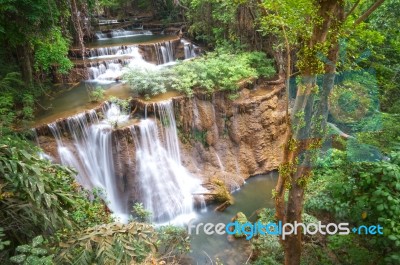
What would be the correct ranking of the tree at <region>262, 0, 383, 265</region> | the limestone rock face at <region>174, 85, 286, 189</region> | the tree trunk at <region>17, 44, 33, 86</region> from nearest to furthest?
the tree at <region>262, 0, 383, 265</region> < the tree trunk at <region>17, 44, 33, 86</region> < the limestone rock face at <region>174, 85, 286, 189</region>

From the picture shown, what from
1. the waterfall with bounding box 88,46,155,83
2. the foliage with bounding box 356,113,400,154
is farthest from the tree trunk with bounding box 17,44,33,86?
Answer: the foliage with bounding box 356,113,400,154

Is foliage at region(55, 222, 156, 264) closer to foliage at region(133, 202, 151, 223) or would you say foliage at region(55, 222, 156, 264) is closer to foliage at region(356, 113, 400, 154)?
foliage at region(356, 113, 400, 154)

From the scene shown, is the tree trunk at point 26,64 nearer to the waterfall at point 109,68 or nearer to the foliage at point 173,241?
the waterfall at point 109,68

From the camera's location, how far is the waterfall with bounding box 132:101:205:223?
25.2 feet

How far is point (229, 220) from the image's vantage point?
7.38m

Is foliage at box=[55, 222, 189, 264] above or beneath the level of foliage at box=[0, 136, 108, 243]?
beneath

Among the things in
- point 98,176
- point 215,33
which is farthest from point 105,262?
point 215,33

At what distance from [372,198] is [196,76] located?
6655 mm

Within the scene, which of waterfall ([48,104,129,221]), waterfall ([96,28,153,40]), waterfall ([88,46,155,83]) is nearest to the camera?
waterfall ([48,104,129,221])

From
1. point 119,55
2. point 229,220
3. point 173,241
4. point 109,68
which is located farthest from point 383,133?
point 119,55

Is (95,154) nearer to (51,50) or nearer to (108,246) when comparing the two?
(51,50)

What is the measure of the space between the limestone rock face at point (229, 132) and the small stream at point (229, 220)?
0.36 meters

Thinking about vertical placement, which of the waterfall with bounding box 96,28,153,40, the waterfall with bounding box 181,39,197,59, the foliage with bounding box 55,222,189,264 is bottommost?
the foliage with bounding box 55,222,189,264

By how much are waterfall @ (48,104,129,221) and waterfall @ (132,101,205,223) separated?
2.13 feet
